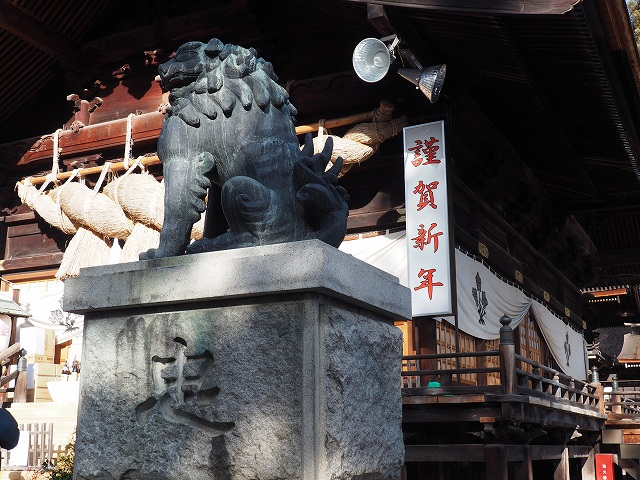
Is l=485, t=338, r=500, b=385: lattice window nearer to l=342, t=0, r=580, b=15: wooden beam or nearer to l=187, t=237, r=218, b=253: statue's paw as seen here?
l=342, t=0, r=580, b=15: wooden beam

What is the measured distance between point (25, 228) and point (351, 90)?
19.9 feet

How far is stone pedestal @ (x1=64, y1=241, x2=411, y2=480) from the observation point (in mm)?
2602

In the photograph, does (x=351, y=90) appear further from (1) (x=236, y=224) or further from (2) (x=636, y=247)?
(2) (x=636, y=247)

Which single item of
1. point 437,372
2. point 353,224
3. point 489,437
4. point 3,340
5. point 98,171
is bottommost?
point 489,437

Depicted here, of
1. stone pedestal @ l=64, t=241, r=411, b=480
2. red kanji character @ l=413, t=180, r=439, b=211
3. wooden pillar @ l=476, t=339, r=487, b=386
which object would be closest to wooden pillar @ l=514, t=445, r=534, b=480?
wooden pillar @ l=476, t=339, r=487, b=386

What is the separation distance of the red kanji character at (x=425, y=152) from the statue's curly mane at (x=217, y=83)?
18.7 ft

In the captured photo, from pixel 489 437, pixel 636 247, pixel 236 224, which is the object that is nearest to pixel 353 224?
pixel 489 437

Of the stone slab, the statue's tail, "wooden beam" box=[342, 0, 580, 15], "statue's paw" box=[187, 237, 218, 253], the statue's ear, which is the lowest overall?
the stone slab

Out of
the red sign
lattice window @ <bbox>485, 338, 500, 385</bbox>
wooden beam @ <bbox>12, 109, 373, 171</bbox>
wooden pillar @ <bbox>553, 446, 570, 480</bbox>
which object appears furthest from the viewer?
the red sign

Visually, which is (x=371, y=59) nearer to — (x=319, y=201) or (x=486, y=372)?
(x=486, y=372)

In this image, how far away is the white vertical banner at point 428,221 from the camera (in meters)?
8.36

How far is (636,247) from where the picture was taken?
16.7 m

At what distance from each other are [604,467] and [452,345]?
3686 mm

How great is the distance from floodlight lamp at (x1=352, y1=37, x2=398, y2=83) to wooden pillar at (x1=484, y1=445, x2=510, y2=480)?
13.5 ft
